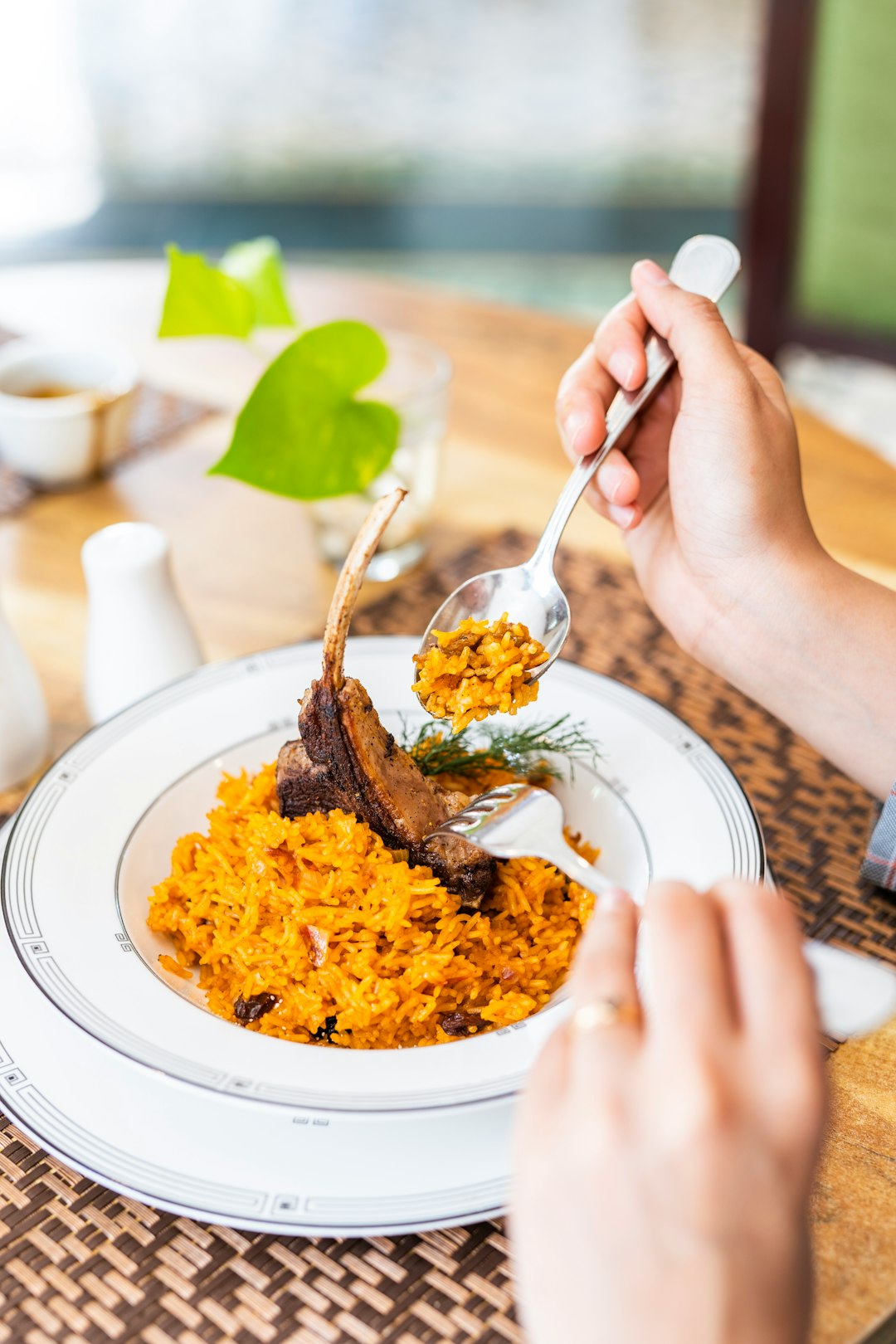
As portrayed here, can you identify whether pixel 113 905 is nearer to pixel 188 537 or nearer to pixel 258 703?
pixel 258 703

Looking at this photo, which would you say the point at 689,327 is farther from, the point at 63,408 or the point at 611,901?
the point at 63,408

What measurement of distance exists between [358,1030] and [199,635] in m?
0.82

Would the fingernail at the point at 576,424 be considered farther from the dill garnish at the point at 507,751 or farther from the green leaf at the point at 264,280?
the green leaf at the point at 264,280

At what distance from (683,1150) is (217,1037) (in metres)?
0.50

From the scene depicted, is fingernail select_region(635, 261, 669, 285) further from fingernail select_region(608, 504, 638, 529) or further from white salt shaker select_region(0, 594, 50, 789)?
white salt shaker select_region(0, 594, 50, 789)

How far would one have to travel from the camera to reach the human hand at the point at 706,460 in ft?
4.97

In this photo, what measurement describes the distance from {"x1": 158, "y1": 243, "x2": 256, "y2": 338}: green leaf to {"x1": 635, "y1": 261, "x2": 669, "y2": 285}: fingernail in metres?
0.62

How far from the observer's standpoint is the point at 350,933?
3.89 feet

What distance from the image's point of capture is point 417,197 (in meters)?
6.88

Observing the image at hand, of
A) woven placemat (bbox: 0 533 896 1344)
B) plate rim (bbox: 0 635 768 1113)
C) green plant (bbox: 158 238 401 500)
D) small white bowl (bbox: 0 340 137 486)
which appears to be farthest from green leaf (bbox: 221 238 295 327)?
woven placemat (bbox: 0 533 896 1344)

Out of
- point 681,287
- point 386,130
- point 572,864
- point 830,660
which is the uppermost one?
point 681,287

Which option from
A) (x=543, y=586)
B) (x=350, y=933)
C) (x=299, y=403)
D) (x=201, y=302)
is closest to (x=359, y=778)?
(x=350, y=933)

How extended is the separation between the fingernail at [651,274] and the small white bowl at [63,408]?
0.95 m

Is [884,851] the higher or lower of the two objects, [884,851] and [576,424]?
the lower
